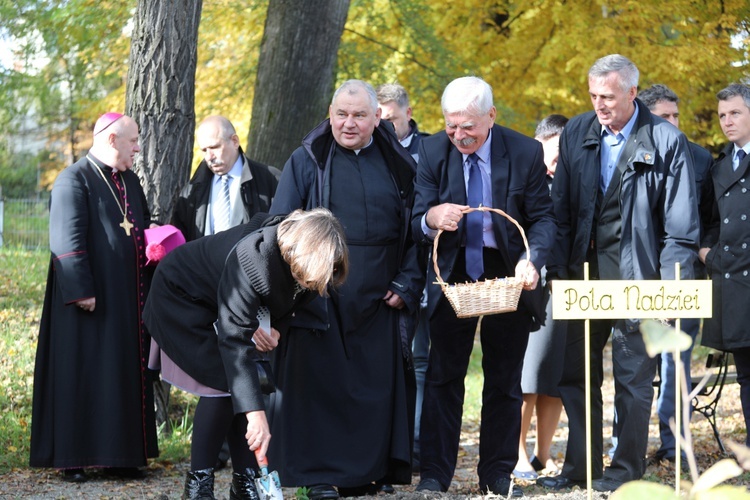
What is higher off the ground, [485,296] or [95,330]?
[485,296]

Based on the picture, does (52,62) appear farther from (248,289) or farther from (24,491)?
(248,289)

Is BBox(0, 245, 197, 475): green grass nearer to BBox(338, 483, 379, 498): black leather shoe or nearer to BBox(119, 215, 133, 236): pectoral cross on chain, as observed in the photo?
BBox(119, 215, 133, 236): pectoral cross on chain

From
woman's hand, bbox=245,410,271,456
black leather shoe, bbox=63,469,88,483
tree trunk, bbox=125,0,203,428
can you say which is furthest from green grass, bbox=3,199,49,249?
woman's hand, bbox=245,410,271,456

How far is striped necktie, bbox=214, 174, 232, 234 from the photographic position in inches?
257

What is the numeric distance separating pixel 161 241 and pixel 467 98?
219 centimetres

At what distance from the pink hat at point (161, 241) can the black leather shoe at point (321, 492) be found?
175cm

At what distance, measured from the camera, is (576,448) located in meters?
5.77

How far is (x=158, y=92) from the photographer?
283 inches

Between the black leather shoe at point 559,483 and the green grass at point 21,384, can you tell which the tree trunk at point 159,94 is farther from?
the black leather shoe at point 559,483

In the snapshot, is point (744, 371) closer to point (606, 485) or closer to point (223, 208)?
point (606, 485)

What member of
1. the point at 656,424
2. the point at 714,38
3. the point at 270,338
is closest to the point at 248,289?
the point at 270,338

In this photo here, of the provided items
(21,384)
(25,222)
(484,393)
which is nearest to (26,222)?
(25,222)

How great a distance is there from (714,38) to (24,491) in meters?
9.21

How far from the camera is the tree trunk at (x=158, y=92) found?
7164 mm
